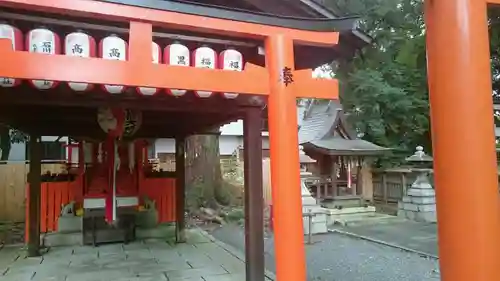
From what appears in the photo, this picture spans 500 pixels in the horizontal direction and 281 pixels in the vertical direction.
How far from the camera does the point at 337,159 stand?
49.6 ft

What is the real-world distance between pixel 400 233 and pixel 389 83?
8.38m

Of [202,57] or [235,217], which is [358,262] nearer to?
[202,57]

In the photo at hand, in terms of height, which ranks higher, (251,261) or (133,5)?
(133,5)

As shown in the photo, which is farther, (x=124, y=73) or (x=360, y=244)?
(x=360, y=244)

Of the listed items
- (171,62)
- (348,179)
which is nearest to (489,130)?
(171,62)

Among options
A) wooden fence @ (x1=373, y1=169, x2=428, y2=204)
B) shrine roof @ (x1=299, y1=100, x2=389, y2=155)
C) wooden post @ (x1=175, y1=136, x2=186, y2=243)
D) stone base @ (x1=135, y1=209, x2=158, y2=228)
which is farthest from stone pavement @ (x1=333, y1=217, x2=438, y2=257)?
stone base @ (x1=135, y1=209, x2=158, y2=228)

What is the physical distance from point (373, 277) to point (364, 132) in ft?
38.1

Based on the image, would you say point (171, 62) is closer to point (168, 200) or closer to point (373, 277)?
point (373, 277)

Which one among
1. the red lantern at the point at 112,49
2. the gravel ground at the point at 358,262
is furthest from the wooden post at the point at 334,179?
the red lantern at the point at 112,49

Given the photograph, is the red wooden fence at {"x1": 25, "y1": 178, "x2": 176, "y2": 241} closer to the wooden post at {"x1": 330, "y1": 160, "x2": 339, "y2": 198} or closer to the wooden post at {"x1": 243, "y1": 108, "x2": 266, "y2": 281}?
the wooden post at {"x1": 243, "y1": 108, "x2": 266, "y2": 281}

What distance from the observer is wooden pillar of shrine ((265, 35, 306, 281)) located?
3.44 metres

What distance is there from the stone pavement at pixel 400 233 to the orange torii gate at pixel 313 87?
6.61m

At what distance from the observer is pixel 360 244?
1019 cm

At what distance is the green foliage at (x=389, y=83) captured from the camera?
16.8 metres
